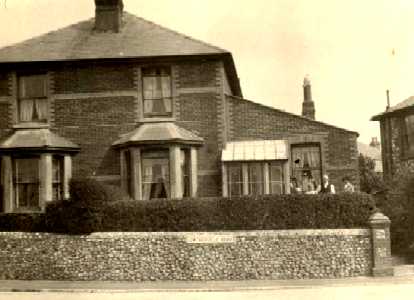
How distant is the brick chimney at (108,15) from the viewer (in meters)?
23.0

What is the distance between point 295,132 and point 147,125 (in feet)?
18.4

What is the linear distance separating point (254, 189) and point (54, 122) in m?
7.92

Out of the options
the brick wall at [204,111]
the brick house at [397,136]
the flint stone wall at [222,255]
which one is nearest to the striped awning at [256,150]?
the brick wall at [204,111]

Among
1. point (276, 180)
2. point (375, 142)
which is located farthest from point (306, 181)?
point (375, 142)

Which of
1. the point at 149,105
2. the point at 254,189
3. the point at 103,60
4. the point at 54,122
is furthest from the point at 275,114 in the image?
the point at 54,122

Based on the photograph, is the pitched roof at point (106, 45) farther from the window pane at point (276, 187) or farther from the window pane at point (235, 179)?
the window pane at point (276, 187)

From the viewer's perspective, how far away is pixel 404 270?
1694 cm

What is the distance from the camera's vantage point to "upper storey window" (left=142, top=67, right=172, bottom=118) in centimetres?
2155

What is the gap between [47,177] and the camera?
66.9ft

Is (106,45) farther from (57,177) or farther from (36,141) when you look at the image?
(57,177)

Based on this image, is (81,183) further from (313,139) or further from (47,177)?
(313,139)

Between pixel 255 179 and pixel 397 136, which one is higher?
pixel 397 136

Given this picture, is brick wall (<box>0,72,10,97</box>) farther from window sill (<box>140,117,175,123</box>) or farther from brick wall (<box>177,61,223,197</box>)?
brick wall (<box>177,61,223,197</box>)

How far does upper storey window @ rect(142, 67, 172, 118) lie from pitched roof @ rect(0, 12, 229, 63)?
0.78 m
